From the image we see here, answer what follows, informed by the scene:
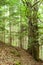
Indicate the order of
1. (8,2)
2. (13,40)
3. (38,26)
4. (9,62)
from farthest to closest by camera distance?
(13,40), (38,26), (8,2), (9,62)

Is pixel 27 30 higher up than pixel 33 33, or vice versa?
pixel 27 30

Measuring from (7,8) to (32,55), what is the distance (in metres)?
4.74

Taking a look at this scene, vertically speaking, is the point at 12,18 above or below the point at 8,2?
below

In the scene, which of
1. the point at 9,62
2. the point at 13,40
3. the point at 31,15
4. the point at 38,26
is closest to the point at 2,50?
the point at 9,62

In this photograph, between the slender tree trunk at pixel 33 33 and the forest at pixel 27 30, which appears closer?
the forest at pixel 27 30

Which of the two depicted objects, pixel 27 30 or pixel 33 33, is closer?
pixel 33 33

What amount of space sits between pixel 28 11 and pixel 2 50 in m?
3.42

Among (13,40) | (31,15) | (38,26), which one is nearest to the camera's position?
(31,15)

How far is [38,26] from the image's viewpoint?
15141 mm

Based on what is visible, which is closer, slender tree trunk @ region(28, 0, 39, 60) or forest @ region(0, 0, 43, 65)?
forest @ region(0, 0, 43, 65)

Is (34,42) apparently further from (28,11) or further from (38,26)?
(28,11)

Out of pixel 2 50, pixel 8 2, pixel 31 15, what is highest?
pixel 8 2

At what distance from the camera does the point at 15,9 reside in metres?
15.3

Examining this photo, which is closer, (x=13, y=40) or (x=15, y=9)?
(x=15, y=9)
